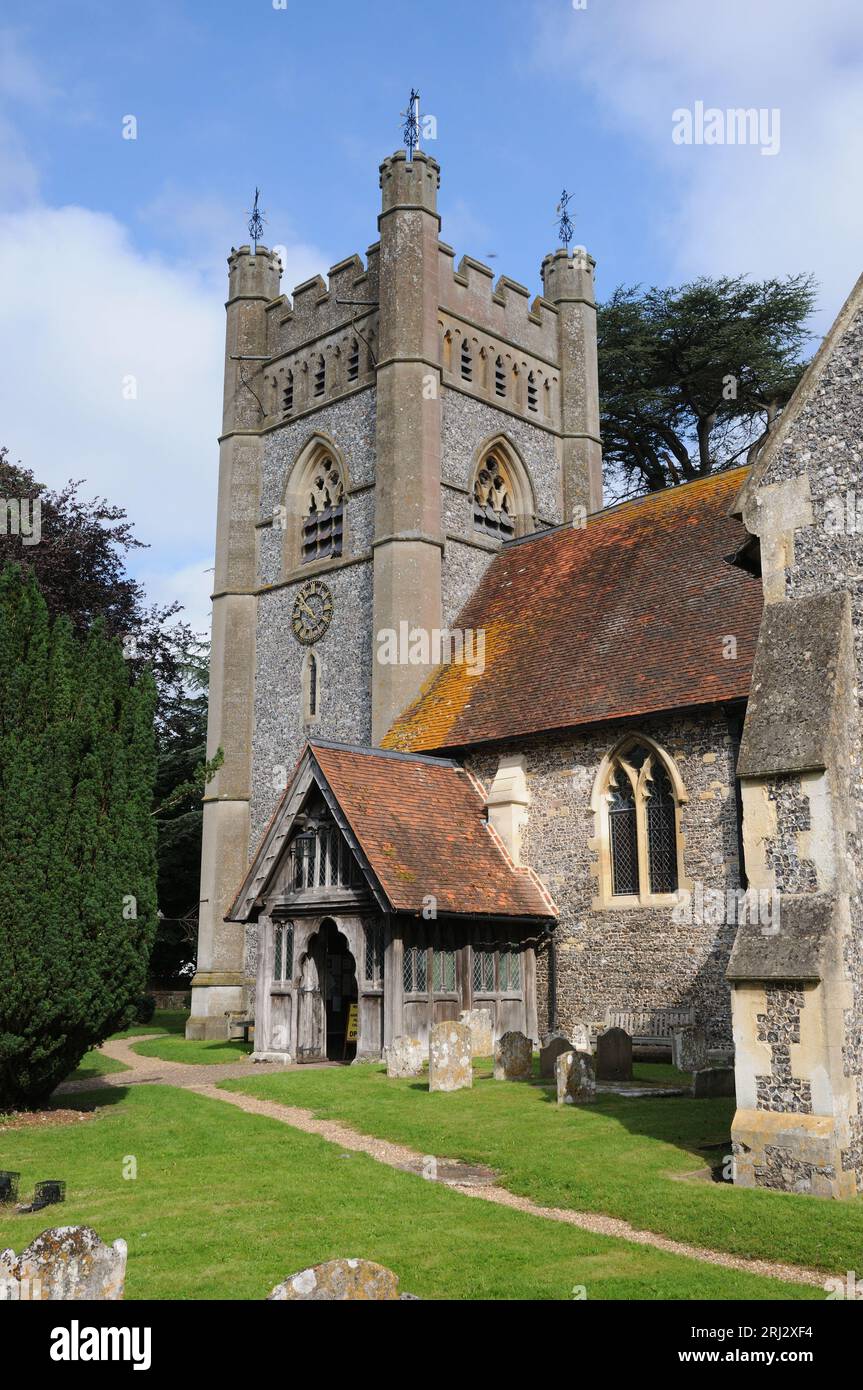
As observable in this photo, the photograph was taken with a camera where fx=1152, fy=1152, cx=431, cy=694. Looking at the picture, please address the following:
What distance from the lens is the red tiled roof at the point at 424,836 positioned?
53.6 feet

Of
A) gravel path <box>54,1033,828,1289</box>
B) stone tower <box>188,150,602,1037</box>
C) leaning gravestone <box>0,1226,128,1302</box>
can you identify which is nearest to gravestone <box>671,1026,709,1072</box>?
gravel path <box>54,1033,828,1289</box>

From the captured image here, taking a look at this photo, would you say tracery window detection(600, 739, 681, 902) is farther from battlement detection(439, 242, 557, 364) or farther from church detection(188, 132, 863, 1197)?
battlement detection(439, 242, 557, 364)

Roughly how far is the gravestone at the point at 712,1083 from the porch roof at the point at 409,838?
4.55m

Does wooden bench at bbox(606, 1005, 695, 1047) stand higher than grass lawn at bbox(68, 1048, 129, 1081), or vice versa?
wooden bench at bbox(606, 1005, 695, 1047)

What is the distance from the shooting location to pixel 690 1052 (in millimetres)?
14562

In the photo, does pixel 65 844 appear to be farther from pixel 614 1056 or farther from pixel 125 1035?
pixel 125 1035

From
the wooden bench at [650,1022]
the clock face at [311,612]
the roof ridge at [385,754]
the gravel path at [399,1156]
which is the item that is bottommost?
the gravel path at [399,1156]

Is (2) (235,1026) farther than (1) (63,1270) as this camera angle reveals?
Yes

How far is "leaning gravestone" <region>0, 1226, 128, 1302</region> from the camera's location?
4.96 metres

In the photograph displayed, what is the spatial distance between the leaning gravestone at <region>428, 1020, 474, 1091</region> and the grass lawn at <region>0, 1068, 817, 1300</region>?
2.48m

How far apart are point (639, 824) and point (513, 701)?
3.60 meters

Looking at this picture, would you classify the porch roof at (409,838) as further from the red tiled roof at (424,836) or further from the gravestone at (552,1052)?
the gravestone at (552,1052)

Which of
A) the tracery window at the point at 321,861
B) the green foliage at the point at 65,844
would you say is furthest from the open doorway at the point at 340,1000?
the green foliage at the point at 65,844

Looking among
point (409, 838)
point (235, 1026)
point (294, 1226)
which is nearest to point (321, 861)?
point (409, 838)
